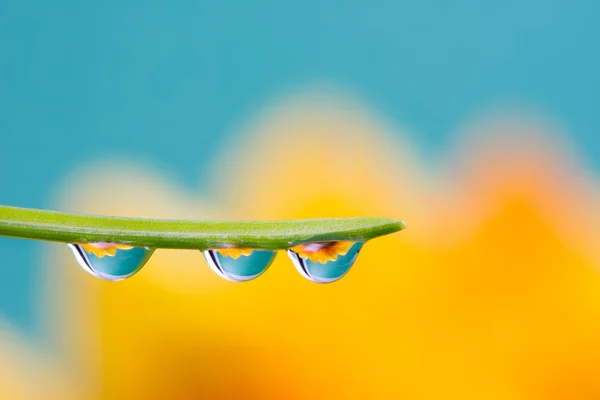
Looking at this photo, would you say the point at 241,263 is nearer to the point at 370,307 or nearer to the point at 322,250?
the point at 322,250

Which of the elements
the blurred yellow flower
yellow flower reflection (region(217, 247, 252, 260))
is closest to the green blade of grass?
yellow flower reflection (region(217, 247, 252, 260))

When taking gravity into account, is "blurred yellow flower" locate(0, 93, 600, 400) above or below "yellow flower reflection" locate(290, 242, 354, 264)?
above

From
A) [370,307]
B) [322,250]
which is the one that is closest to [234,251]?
[322,250]

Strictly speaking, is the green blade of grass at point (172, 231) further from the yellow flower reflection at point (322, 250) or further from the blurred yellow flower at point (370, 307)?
the blurred yellow flower at point (370, 307)

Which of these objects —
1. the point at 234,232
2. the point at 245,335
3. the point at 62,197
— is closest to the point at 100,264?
the point at 234,232

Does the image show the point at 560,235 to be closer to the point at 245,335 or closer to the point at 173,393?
the point at 245,335

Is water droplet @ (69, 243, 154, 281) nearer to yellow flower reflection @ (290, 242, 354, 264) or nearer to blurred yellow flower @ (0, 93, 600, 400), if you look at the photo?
yellow flower reflection @ (290, 242, 354, 264)
